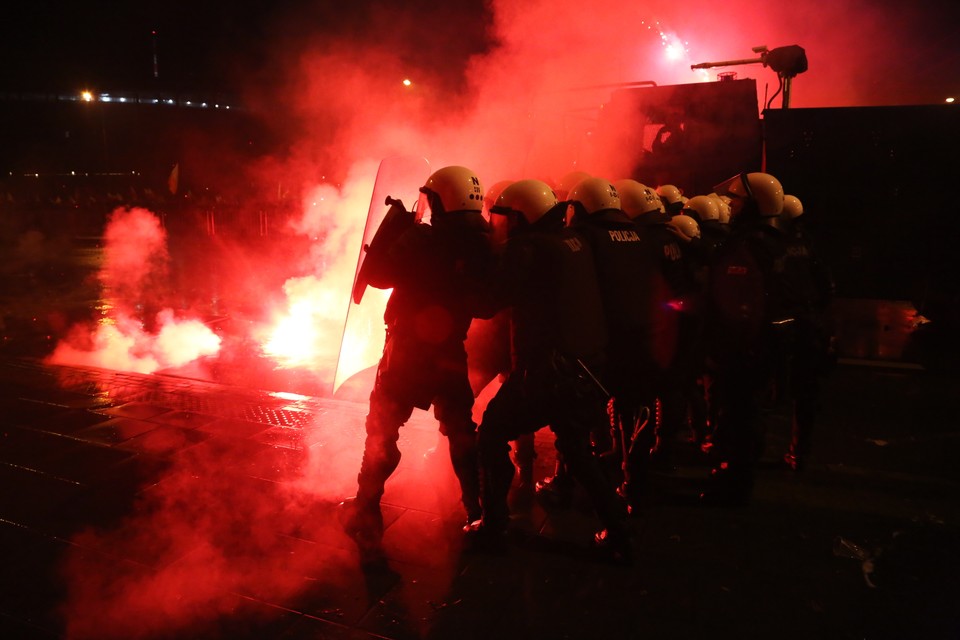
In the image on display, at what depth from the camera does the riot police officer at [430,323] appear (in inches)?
119

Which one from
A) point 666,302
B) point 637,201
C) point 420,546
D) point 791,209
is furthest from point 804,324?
point 420,546

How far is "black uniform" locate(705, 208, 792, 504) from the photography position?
12.0ft

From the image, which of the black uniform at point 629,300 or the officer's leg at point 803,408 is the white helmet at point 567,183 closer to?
the black uniform at point 629,300

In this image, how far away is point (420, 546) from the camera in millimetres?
3369

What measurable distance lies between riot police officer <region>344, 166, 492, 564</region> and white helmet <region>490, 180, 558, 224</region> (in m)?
0.17

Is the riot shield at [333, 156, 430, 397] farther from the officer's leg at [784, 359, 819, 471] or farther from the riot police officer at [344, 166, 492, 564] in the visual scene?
the officer's leg at [784, 359, 819, 471]

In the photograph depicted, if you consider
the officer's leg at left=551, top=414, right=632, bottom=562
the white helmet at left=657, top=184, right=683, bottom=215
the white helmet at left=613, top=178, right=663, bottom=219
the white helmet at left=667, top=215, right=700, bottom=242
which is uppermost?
the white helmet at left=657, top=184, right=683, bottom=215

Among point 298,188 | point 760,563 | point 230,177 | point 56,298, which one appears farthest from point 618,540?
point 230,177

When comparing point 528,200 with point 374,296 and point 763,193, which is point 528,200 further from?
point 374,296

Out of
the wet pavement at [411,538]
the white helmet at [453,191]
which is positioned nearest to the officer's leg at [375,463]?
the wet pavement at [411,538]

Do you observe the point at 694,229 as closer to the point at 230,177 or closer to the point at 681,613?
the point at 681,613

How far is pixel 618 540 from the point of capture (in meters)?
3.15

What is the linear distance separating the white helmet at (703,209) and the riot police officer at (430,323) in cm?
226

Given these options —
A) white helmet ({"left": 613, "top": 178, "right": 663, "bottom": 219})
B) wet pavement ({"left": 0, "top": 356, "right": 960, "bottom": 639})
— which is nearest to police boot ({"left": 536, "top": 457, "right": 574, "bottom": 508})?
wet pavement ({"left": 0, "top": 356, "right": 960, "bottom": 639})
